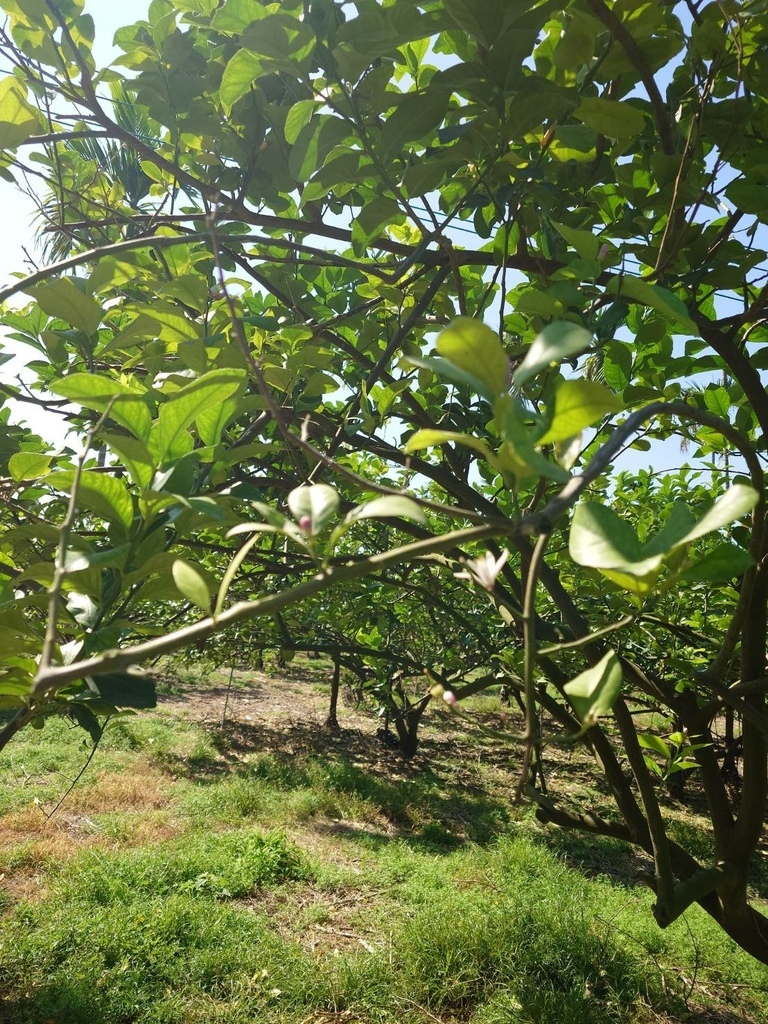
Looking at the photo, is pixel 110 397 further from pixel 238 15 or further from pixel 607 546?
pixel 238 15

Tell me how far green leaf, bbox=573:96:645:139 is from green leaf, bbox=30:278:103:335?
696 millimetres

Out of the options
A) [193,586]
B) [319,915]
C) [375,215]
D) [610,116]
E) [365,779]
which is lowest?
[319,915]

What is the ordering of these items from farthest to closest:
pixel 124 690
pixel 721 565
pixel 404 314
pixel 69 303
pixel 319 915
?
1. pixel 319 915
2. pixel 404 314
3. pixel 69 303
4. pixel 124 690
5. pixel 721 565

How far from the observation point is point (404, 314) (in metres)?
1.65

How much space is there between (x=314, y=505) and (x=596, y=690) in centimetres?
23

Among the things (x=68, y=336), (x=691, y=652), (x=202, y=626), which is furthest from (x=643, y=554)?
(x=691, y=652)

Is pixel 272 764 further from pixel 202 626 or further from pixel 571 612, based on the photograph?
pixel 202 626

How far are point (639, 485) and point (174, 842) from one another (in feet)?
16.0

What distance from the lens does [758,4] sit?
3.01ft

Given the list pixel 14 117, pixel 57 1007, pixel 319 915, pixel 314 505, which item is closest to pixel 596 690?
pixel 314 505

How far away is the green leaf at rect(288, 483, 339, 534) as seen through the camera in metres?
0.40

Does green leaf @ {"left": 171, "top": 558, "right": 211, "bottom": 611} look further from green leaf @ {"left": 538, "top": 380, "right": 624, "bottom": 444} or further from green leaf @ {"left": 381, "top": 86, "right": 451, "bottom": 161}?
green leaf @ {"left": 381, "top": 86, "right": 451, "bottom": 161}

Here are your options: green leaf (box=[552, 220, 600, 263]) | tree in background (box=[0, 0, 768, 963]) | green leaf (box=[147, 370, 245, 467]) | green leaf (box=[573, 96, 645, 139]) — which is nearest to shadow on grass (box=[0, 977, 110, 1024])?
tree in background (box=[0, 0, 768, 963])

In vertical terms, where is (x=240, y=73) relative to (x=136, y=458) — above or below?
above
